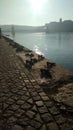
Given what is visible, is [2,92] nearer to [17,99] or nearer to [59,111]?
[17,99]

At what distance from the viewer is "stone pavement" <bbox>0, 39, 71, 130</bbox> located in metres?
4.61

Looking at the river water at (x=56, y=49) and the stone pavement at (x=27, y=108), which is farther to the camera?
the river water at (x=56, y=49)

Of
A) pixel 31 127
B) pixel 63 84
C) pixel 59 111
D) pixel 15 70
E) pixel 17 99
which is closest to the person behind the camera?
pixel 31 127

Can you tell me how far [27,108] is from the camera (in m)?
5.50

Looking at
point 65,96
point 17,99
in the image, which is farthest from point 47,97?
point 17,99

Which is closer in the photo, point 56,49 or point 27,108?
point 27,108

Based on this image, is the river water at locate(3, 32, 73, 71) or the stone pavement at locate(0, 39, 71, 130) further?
the river water at locate(3, 32, 73, 71)

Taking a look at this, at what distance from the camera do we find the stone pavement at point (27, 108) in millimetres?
4609

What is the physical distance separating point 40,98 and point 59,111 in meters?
1.10

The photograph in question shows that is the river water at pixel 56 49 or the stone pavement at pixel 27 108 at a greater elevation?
the stone pavement at pixel 27 108

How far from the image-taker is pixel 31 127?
177 inches

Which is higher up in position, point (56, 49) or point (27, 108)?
point (27, 108)

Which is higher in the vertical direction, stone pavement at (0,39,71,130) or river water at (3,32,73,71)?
stone pavement at (0,39,71,130)

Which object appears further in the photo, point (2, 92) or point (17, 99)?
point (2, 92)
